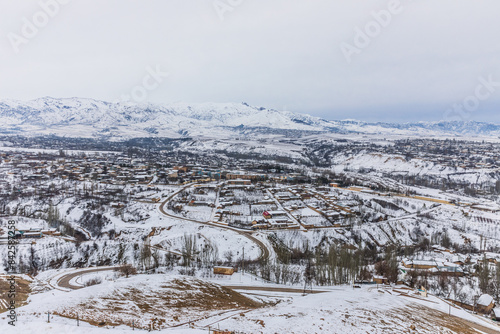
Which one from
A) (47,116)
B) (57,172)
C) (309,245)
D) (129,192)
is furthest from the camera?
(47,116)

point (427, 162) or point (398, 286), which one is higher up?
point (427, 162)

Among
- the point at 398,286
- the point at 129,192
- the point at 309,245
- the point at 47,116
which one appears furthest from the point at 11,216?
the point at 47,116

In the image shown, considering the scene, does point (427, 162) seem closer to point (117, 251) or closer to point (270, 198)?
point (270, 198)

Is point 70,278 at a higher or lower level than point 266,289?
higher

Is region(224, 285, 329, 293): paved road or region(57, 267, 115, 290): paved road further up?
region(57, 267, 115, 290): paved road

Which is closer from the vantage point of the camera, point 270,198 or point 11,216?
point 11,216

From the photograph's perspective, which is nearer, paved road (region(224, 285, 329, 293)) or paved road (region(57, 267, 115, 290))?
paved road (region(57, 267, 115, 290))

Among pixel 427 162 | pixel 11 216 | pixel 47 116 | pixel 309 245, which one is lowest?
pixel 309 245

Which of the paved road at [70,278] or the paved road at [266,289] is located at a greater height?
the paved road at [70,278]

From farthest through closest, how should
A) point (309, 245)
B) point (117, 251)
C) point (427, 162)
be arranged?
point (427, 162) → point (309, 245) → point (117, 251)

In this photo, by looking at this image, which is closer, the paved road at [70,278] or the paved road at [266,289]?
the paved road at [70,278]

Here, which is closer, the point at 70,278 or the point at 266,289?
the point at 266,289
